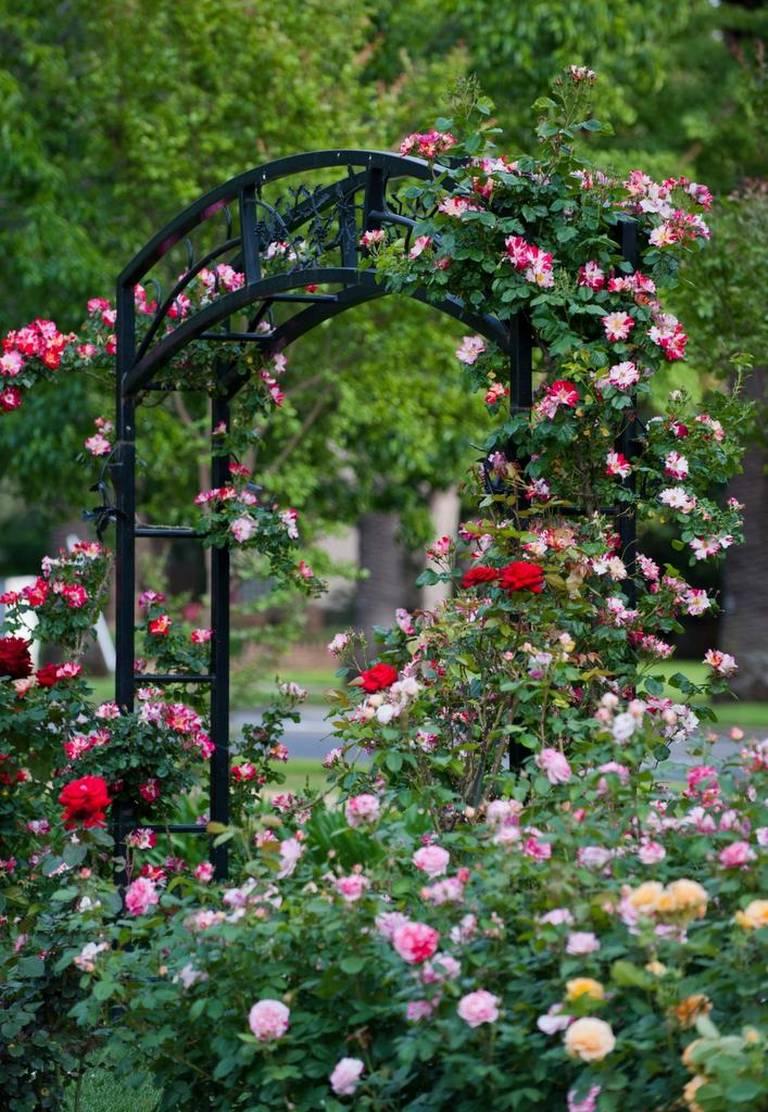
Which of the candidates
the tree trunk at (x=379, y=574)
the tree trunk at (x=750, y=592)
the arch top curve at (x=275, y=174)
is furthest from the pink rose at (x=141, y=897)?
the tree trunk at (x=379, y=574)

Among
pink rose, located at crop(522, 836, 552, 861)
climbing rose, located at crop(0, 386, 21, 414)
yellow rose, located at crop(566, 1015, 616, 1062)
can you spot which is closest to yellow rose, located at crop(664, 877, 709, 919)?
yellow rose, located at crop(566, 1015, 616, 1062)

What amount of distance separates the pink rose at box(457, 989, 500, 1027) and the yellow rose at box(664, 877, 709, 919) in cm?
33

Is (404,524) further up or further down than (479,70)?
further down

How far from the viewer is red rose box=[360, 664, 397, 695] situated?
13.9 ft

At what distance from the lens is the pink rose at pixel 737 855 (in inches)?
117

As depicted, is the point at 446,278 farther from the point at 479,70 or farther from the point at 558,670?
the point at 479,70

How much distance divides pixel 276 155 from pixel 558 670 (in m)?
8.48

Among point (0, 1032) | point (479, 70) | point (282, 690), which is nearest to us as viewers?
point (0, 1032)

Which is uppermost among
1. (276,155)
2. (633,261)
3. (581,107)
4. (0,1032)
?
(276,155)

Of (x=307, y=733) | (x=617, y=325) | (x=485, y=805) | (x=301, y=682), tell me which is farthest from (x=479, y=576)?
(x=301, y=682)

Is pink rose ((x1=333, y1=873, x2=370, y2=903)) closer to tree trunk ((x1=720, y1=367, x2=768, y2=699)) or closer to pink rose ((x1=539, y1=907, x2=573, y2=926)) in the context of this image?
pink rose ((x1=539, y1=907, x2=573, y2=926))

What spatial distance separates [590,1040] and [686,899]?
27 centimetres

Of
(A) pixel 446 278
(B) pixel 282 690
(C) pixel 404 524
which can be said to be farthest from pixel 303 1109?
(C) pixel 404 524

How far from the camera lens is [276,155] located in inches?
474
